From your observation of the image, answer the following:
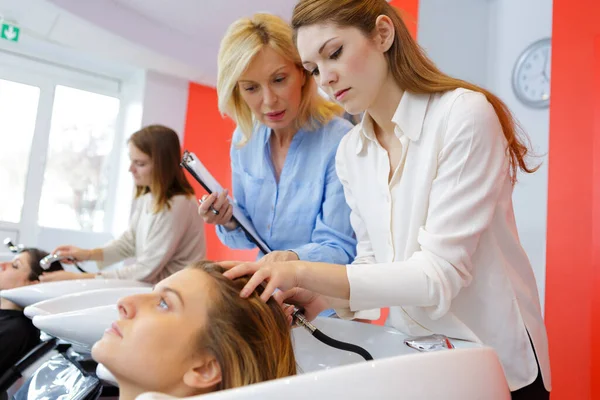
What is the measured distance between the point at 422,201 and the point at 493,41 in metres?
2.73

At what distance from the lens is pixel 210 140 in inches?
205

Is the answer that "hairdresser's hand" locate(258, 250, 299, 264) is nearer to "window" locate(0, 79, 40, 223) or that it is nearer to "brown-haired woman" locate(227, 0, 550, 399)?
"brown-haired woman" locate(227, 0, 550, 399)

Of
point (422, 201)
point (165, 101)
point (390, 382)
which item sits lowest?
point (390, 382)

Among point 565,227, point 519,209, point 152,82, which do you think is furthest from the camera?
point 152,82

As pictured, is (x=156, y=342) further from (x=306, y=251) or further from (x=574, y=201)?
Result: (x=574, y=201)

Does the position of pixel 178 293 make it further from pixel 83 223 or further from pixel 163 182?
pixel 83 223

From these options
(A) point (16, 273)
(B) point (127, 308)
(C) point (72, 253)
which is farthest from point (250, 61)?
(A) point (16, 273)

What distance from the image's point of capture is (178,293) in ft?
2.92

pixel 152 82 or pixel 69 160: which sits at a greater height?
pixel 152 82

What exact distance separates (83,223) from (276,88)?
4.09 m

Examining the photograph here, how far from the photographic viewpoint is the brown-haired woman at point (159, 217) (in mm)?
2232

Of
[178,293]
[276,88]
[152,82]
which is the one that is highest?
[152,82]

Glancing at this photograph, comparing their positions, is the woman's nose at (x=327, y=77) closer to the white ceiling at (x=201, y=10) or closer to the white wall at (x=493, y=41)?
the white wall at (x=493, y=41)

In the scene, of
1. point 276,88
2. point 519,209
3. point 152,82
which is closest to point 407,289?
point 276,88
